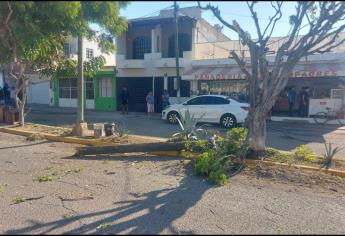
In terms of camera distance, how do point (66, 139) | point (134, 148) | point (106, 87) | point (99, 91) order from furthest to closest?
point (99, 91) < point (106, 87) < point (66, 139) < point (134, 148)

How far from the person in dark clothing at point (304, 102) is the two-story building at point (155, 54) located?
6654 millimetres

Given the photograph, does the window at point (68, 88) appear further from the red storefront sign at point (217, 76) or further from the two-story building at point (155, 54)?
the red storefront sign at point (217, 76)

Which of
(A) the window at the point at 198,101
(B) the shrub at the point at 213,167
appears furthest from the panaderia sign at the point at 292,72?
(B) the shrub at the point at 213,167

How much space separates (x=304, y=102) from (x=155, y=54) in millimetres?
9621

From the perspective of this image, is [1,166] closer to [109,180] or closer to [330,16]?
[109,180]

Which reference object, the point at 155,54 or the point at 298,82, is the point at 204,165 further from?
the point at 155,54

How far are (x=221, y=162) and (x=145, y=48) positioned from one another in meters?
19.7

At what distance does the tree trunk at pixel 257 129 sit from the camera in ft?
26.5

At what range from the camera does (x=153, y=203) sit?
19.0 ft

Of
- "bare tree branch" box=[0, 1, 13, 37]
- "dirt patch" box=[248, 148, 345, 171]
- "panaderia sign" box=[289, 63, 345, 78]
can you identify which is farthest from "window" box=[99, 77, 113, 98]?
"bare tree branch" box=[0, 1, 13, 37]

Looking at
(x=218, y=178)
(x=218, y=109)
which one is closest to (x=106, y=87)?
(x=218, y=109)

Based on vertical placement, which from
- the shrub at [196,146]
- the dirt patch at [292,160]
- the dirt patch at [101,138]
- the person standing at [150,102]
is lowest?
the dirt patch at [292,160]

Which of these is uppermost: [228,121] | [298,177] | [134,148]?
[228,121]

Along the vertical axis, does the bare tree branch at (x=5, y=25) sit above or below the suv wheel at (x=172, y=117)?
above
